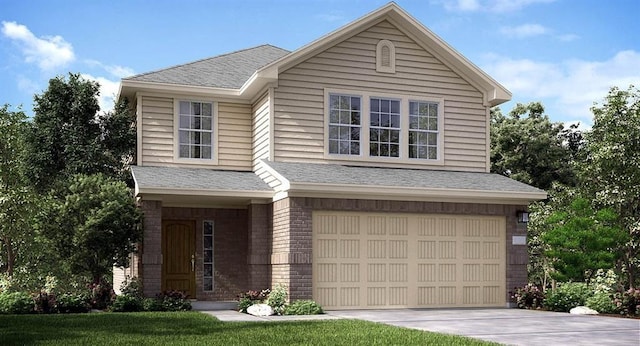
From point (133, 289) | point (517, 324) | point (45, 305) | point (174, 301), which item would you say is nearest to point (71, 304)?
point (45, 305)

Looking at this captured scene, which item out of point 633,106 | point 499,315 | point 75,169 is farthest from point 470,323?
point 633,106

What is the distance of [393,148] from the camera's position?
834 inches

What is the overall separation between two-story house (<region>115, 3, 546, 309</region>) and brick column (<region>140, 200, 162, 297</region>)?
0.03 m

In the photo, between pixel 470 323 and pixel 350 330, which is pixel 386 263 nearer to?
pixel 470 323

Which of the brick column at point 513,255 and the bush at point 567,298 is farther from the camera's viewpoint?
the brick column at point 513,255

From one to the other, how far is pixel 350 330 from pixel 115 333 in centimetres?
386

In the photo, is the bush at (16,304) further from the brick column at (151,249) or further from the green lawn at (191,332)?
the brick column at (151,249)

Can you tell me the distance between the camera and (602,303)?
1809 cm

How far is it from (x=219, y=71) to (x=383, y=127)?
5192 millimetres

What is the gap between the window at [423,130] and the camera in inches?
840

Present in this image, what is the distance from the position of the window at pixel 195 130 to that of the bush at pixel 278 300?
16.7ft

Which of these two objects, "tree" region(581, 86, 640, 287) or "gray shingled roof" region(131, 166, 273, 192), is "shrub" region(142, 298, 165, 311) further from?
"tree" region(581, 86, 640, 287)

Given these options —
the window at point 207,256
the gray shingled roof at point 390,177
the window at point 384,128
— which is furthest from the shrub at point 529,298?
the window at point 207,256

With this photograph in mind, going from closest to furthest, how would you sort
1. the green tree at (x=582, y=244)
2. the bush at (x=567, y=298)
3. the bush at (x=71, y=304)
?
the bush at (x=71, y=304)
the bush at (x=567, y=298)
the green tree at (x=582, y=244)
